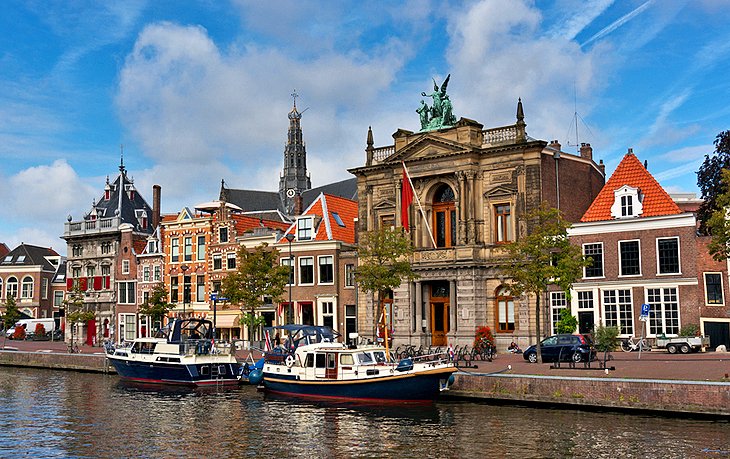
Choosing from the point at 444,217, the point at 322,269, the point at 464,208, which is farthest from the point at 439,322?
the point at 322,269

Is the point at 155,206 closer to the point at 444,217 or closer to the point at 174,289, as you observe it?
the point at 174,289

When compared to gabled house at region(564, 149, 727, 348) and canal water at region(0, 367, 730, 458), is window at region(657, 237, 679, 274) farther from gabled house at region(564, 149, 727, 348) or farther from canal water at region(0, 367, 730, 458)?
canal water at region(0, 367, 730, 458)

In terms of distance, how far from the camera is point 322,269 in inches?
2430

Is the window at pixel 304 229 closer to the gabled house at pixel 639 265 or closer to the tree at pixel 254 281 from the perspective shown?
the tree at pixel 254 281

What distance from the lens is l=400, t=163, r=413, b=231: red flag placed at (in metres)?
55.2

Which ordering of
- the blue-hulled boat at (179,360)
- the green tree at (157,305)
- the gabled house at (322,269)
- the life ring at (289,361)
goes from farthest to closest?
the green tree at (157,305), the gabled house at (322,269), the blue-hulled boat at (179,360), the life ring at (289,361)

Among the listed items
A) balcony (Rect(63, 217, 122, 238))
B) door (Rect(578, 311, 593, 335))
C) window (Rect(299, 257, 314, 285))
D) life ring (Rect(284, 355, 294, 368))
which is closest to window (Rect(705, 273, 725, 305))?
door (Rect(578, 311, 593, 335))

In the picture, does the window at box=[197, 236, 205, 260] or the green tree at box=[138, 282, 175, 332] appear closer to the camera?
the green tree at box=[138, 282, 175, 332]

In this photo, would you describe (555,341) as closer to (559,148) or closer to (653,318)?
(653,318)

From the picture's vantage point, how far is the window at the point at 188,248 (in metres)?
69.9

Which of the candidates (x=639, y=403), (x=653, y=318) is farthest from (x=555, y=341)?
(x=639, y=403)

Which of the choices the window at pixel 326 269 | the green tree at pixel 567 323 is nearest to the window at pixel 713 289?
the green tree at pixel 567 323

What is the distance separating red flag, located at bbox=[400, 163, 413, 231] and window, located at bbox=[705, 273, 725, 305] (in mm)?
19802

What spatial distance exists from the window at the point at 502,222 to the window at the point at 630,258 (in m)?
7.59
